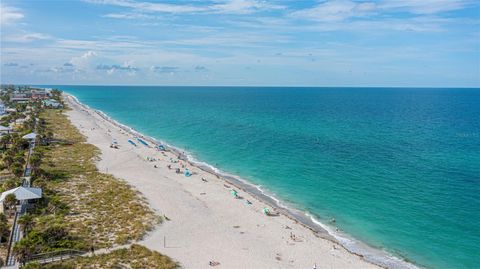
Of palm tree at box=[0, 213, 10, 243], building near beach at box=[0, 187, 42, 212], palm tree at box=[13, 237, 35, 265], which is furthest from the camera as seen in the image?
building near beach at box=[0, 187, 42, 212]

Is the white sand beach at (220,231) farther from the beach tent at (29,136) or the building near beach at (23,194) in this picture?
the beach tent at (29,136)

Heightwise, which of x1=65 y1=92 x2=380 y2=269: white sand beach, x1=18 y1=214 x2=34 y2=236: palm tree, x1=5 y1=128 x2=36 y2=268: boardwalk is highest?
x1=18 y1=214 x2=34 y2=236: palm tree

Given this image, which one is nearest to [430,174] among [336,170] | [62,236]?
[336,170]

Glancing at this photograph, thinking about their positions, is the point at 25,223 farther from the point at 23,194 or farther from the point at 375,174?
the point at 375,174

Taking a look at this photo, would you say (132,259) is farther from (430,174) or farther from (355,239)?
(430,174)

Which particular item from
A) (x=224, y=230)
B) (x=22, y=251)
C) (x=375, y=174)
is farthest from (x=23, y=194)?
(x=375, y=174)

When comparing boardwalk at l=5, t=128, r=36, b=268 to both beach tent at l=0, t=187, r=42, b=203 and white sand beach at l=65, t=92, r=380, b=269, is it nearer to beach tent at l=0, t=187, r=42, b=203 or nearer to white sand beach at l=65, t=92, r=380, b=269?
beach tent at l=0, t=187, r=42, b=203

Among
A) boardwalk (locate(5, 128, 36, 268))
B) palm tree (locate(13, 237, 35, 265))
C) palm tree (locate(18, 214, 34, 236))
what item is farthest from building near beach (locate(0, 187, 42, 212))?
palm tree (locate(13, 237, 35, 265))

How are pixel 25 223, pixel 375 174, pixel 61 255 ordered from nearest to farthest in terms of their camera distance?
pixel 61 255 → pixel 25 223 → pixel 375 174

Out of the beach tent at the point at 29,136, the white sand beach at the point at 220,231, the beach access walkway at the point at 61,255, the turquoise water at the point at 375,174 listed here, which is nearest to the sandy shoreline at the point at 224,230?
the white sand beach at the point at 220,231
